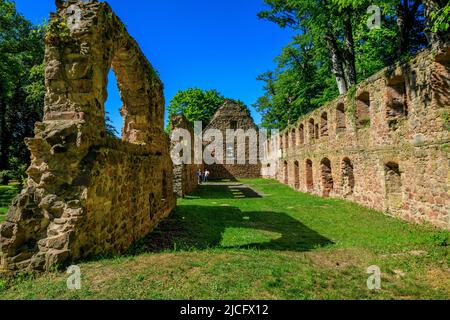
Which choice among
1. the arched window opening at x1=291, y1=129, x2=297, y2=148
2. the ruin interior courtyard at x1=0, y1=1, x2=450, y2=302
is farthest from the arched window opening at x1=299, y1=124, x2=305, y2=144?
the ruin interior courtyard at x1=0, y1=1, x2=450, y2=302

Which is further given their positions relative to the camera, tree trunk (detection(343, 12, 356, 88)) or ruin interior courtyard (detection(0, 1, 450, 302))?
tree trunk (detection(343, 12, 356, 88))

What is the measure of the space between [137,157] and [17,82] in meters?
20.3

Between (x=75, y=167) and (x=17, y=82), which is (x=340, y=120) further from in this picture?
(x=17, y=82)

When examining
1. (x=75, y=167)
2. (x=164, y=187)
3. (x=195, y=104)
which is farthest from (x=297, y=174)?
(x=195, y=104)

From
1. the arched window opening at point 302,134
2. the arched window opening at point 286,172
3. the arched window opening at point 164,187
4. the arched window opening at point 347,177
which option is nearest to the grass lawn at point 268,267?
the arched window opening at point 164,187

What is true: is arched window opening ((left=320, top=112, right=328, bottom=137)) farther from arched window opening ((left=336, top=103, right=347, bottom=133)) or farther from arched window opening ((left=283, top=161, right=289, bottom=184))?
arched window opening ((left=283, top=161, right=289, bottom=184))

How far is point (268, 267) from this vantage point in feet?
13.7

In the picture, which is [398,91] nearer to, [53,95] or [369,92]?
[369,92]

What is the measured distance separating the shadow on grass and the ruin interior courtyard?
4.9 inches

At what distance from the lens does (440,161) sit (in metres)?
7.41

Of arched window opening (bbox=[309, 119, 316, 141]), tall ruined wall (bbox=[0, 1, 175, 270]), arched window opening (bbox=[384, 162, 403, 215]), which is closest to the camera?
tall ruined wall (bbox=[0, 1, 175, 270])

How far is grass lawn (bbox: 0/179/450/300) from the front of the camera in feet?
11.0

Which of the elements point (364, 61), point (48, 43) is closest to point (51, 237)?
point (48, 43)

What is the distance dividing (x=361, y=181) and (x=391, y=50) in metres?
12.3
